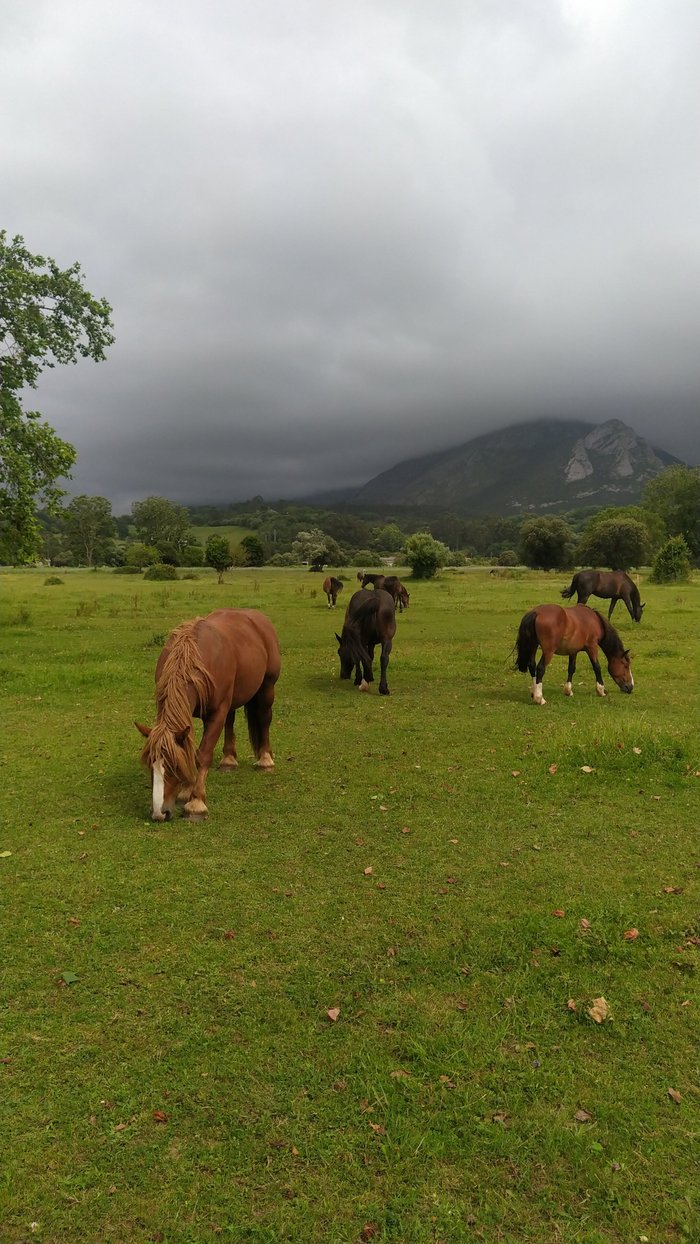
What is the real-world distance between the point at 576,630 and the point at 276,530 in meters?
186

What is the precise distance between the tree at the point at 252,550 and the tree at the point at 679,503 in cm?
6420

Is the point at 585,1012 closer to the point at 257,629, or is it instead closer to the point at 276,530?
the point at 257,629

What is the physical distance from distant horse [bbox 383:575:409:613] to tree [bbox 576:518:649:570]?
5158 centimetres

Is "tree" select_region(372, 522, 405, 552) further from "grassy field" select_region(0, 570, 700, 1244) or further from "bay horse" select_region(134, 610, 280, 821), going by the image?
"grassy field" select_region(0, 570, 700, 1244)

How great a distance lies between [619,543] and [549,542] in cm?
1079

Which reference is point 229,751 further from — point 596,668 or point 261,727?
point 596,668

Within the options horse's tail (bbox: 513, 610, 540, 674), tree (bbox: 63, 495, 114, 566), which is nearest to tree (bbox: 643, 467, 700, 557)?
horse's tail (bbox: 513, 610, 540, 674)

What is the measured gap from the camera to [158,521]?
117812 mm

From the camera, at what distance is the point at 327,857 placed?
6383 millimetres

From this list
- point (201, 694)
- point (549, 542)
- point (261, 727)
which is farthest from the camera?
point (549, 542)

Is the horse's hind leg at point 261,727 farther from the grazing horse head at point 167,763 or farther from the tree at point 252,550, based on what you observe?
the tree at point 252,550

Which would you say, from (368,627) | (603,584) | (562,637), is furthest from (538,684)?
(603,584)

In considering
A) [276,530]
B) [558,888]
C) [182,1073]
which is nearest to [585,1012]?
[558,888]

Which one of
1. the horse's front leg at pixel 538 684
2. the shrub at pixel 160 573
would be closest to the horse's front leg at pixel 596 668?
the horse's front leg at pixel 538 684
